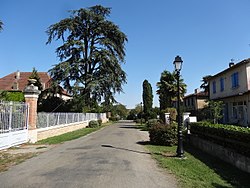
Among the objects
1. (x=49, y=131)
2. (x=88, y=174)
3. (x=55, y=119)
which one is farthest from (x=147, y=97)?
(x=88, y=174)

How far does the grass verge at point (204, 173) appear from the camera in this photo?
6669 mm

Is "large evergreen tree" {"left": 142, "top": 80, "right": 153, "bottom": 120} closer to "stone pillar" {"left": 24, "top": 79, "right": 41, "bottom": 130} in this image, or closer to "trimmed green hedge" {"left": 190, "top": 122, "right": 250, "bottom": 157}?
"stone pillar" {"left": 24, "top": 79, "right": 41, "bottom": 130}

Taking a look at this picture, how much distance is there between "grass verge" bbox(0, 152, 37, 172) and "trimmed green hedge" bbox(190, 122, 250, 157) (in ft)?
26.2

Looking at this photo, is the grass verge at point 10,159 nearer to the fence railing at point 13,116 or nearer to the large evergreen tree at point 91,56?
the fence railing at point 13,116

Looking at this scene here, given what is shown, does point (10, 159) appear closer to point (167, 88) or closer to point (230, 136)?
point (230, 136)

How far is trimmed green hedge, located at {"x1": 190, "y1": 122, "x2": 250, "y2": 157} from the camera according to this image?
26.8 feet

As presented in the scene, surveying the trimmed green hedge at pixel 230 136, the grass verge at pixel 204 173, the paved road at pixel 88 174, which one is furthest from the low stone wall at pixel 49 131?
the trimmed green hedge at pixel 230 136

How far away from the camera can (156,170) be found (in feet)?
25.4

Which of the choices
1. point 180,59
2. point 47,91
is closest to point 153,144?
point 180,59

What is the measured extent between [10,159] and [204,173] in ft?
24.0

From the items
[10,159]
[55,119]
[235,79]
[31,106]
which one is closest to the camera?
[10,159]

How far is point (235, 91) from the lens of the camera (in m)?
27.0

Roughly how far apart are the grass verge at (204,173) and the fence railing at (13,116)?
767 cm

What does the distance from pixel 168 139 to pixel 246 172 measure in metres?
6.25
